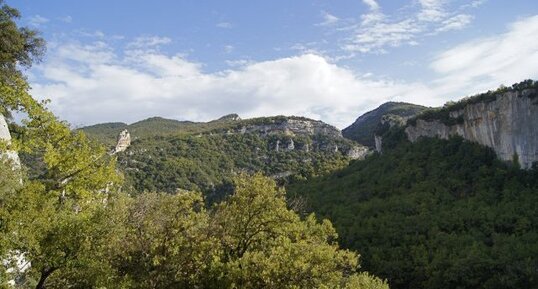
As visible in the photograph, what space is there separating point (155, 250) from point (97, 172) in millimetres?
3237

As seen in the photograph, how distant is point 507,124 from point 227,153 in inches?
3475

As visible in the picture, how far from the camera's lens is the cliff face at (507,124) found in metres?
69.3

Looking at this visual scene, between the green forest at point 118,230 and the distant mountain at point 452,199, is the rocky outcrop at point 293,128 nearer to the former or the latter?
the distant mountain at point 452,199

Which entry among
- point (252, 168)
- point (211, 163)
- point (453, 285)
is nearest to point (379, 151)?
point (252, 168)

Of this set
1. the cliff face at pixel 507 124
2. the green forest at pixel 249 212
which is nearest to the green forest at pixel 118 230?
the green forest at pixel 249 212

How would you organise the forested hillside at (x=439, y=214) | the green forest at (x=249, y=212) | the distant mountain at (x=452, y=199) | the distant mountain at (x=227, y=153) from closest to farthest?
the green forest at (x=249, y=212) < the forested hillside at (x=439, y=214) < the distant mountain at (x=452, y=199) < the distant mountain at (x=227, y=153)

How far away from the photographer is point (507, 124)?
2891 inches

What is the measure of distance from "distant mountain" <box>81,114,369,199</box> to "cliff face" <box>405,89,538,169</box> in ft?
130

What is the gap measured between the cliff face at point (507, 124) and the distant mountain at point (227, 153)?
39.5 meters

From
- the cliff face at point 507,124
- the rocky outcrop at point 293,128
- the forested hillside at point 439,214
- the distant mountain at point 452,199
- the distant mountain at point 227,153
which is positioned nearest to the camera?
the forested hillside at point 439,214

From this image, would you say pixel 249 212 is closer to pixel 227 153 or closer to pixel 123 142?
pixel 123 142

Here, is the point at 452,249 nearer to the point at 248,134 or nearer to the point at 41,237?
the point at 41,237

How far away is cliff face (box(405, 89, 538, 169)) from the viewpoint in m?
69.3

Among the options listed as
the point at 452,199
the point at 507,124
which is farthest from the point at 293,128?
the point at 507,124
